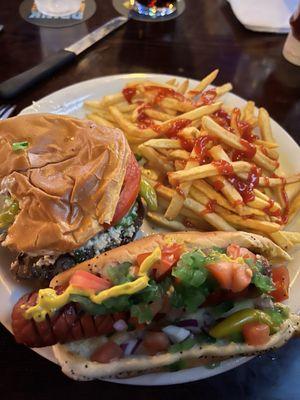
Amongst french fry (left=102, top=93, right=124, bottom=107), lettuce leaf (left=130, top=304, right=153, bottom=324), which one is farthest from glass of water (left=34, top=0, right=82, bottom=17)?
lettuce leaf (left=130, top=304, right=153, bottom=324)

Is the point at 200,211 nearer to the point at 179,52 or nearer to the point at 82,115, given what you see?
the point at 82,115

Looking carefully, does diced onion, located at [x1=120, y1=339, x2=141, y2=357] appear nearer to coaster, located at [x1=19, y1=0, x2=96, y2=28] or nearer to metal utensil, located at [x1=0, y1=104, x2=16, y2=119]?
metal utensil, located at [x1=0, y1=104, x2=16, y2=119]

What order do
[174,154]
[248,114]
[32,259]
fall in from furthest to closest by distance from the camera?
[248,114] → [174,154] → [32,259]

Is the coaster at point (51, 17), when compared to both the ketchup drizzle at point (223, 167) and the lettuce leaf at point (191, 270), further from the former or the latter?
the lettuce leaf at point (191, 270)

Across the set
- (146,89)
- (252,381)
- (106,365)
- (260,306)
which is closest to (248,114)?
(146,89)

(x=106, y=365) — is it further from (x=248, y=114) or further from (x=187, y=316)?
(x=248, y=114)
